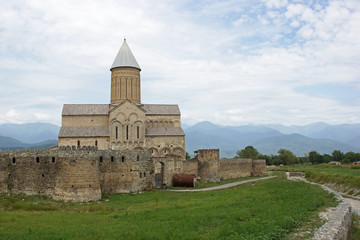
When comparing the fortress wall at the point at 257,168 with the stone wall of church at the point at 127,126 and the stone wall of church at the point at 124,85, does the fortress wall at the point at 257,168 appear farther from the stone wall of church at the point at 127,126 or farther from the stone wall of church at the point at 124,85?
the stone wall of church at the point at 124,85

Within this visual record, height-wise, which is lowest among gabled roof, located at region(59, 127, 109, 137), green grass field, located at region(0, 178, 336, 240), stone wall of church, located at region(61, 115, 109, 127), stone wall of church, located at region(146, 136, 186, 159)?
green grass field, located at region(0, 178, 336, 240)

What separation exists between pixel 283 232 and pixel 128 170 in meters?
13.8

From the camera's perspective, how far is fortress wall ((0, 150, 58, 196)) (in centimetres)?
2034

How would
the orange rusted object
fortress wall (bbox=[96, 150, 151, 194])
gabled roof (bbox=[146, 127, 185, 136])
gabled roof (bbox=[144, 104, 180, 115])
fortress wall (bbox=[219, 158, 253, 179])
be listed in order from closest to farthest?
fortress wall (bbox=[96, 150, 151, 194]), the orange rusted object, fortress wall (bbox=[219, 158, 253, 179]), gabled roof (bbox=[146, 127, 185, 136]), gabled roof (bbox=[144, 104, 180, 115])

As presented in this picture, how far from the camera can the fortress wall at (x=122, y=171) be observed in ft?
73.7

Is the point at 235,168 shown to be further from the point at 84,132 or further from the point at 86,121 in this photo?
the point at 86,121

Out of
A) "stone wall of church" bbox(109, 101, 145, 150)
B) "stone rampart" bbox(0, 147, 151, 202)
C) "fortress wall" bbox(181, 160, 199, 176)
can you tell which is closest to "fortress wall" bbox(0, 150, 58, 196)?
"stone rampart" bbox(0, 147, 151, 202)

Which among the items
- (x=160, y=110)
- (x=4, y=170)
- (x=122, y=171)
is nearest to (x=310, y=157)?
(x=160, y=110)

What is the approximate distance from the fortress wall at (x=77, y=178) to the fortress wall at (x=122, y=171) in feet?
7.08

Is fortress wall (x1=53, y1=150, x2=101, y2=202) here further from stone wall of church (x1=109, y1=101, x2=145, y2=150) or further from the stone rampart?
stone wall of church (x1=109, y1=101, x2=145, y2=150)

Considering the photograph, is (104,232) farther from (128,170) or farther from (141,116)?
(141,116)

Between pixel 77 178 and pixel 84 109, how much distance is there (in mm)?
19255

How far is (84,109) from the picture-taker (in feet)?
124

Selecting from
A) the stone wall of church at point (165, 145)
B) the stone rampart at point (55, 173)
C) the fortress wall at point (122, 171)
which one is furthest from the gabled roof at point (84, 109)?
the stone rampart at point (55, 173)
